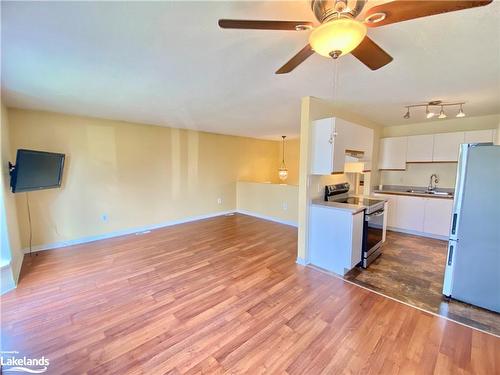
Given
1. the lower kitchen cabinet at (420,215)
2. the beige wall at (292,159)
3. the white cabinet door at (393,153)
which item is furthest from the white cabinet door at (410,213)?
the beige wall at (292,159)

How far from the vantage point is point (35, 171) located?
3033 millimetres

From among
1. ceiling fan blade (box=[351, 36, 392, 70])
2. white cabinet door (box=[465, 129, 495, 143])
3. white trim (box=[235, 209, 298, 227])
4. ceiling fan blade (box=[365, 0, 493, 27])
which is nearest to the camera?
ceiling fan blade (box=[365, 0, 493, 27])

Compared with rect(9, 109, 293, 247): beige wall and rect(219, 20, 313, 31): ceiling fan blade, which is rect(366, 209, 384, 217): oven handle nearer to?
rect(219, 20, 313, 31): ceiling fan blade

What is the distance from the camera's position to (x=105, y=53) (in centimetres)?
175

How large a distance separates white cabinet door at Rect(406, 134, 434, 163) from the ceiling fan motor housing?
4.33 meters

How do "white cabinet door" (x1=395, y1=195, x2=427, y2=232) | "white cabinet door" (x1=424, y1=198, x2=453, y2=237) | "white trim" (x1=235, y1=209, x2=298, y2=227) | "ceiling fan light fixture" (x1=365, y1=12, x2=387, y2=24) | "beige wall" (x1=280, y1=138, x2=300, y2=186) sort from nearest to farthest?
1. "ceiling fan light fixture" (x1=365, y1=12, x2=387, y2=24)
2. "white cabinet door" (x1=424, y1=198, x2=453, y2=237)
3. "white cabinet door" (x1=395, y1=195, x2=427, y2=232)
4. "white trim" (x1=235, y1=209, x2=298, y2=227)
5. "beige wall" (x1=280, y1=138, x2=300, y2=186)

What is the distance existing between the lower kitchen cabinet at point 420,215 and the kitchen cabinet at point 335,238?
1785mm

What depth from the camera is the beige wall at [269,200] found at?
5.17m

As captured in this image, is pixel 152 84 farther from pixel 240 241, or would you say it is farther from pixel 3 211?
pixel 240 241

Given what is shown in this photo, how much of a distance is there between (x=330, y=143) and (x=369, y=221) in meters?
1.24

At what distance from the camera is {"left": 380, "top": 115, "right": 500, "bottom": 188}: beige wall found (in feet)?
13.2

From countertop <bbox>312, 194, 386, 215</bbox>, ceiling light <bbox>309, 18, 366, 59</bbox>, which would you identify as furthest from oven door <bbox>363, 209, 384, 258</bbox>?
ceiling light <bbox>309, 18, 366, 59</bbox>

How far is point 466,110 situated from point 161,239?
18.8 feet

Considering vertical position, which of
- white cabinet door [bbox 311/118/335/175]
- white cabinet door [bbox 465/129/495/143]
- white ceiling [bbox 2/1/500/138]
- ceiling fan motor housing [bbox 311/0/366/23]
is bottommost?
white cabinet door [bbox 311/118/335/175]
